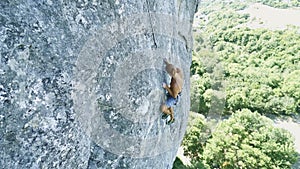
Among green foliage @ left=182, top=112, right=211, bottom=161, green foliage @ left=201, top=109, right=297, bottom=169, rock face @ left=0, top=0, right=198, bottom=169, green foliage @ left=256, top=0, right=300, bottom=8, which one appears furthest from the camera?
green foliage @ left=256, top=0, right=300, bottom=8

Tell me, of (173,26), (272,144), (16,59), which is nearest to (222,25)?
(272,144)

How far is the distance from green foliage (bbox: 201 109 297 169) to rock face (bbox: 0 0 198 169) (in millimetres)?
14872

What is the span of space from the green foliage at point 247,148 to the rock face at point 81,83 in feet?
48.8

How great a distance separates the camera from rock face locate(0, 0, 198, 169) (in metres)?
4.71

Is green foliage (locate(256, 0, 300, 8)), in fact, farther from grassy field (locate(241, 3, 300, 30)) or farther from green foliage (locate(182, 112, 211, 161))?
green foliage (locate(182, 112, 211, 161))

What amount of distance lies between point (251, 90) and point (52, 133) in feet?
121

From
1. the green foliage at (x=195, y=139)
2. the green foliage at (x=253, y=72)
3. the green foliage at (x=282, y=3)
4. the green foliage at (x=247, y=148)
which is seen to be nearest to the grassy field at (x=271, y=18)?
the green foliage at (x=282, y=3)

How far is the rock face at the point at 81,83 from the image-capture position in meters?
4.71

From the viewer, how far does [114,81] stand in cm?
647

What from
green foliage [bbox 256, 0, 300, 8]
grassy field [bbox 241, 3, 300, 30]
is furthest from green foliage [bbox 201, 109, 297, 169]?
green foliage [bbox 256, 0, 300, 8]

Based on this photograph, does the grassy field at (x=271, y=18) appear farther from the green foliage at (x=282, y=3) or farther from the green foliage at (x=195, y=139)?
the green foliage at (x=195, y=139)

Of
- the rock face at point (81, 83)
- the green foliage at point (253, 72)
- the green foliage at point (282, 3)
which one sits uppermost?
the rock face at point (81, 83)

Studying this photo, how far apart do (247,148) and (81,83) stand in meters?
18.6

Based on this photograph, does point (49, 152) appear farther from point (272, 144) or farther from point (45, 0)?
point (272, 144)
